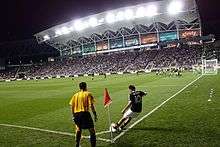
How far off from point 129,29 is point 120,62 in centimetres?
841

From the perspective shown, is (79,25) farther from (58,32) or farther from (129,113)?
(129,113)

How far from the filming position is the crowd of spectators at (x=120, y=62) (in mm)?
84688

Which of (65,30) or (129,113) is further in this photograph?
(65,30)

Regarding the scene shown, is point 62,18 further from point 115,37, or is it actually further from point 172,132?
point 172,132

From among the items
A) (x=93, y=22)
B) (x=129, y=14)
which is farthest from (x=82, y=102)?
(x=93, y=22)

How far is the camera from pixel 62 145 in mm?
12898

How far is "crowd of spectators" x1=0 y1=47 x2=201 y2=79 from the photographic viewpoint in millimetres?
84688

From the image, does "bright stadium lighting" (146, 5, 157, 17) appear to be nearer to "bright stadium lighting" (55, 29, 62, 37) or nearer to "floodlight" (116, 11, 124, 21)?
"floodlight" (116, 11, 124, 21)

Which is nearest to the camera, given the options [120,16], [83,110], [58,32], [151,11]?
[83,110]

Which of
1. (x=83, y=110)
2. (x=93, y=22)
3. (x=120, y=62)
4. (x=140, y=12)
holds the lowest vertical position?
(x=83, y=110)

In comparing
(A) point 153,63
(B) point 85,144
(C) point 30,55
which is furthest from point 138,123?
(C) point 30,55

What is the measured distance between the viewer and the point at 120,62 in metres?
94.5

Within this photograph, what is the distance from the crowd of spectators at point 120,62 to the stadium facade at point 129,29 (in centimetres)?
194

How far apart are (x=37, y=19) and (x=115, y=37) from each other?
20349 millimetres
